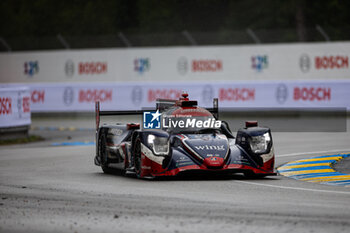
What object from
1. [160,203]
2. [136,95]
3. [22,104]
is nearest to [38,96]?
[136,95]

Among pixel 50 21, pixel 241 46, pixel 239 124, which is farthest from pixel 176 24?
pixel 239 124

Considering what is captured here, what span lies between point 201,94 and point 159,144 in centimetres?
1723

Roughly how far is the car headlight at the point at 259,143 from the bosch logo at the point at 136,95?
17.7 m

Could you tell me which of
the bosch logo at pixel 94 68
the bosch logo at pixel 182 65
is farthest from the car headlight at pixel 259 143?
the bosch logo at pixel 94 68

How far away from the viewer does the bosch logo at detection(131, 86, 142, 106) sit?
29505 millimetres

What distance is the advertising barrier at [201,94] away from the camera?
2675cm

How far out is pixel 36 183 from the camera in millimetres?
11625

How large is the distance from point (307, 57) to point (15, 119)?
46.6 feet

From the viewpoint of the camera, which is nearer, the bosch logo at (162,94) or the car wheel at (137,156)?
the car wheel at (137,156)

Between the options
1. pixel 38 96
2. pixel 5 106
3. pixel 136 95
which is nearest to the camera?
pixel 5 106

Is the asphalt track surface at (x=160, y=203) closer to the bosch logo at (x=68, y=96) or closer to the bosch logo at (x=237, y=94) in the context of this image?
the bosch logo at (x=237, y=94)

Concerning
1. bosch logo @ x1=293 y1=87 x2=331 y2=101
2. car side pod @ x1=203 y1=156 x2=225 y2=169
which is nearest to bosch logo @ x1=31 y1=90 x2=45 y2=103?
bosch logo @ x1=293 y1=87 x2=331 y2=101

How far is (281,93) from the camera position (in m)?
27.4

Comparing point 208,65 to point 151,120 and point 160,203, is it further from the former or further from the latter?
point 160,203
